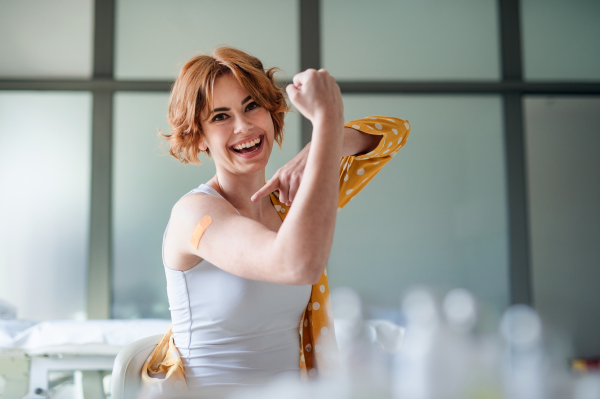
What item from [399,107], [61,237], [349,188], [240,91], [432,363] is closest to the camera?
[432,363]

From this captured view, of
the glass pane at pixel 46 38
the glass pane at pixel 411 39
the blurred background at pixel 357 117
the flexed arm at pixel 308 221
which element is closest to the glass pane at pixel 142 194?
the blurred background at pixel 357 117

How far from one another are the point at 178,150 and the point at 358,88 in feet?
6.04

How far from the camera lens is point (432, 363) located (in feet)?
0.77

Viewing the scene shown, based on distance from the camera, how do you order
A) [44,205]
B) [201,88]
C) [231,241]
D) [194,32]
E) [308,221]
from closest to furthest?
1. [308,221]
2. [231,241]
3. [201,88]
4. [44,205]
5. [194,32]

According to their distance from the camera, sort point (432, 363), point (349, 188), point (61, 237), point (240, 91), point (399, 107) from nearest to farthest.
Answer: point (432, 363) < point (240, 91) < point (349, 188) < point (61, 237) < point (399, 107)

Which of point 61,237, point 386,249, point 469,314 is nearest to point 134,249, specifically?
point 61,237

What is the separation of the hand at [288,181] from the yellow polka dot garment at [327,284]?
238 millimetres

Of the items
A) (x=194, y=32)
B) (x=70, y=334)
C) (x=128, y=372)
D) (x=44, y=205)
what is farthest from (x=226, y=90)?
(x=44, y=205)

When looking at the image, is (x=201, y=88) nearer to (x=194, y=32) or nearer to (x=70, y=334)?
(x=70, y=334)

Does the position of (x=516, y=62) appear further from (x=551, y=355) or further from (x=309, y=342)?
(x=551, y=355)

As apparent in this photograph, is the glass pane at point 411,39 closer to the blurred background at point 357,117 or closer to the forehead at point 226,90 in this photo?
the blurred background at point 357,117

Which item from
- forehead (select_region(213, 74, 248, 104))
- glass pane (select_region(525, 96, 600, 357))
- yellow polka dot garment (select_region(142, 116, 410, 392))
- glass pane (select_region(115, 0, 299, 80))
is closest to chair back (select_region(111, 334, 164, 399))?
yellow polka dot garment (select_region(142, 116, 410, 392))

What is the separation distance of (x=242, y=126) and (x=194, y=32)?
6.60 ft

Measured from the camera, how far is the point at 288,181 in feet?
2.40
